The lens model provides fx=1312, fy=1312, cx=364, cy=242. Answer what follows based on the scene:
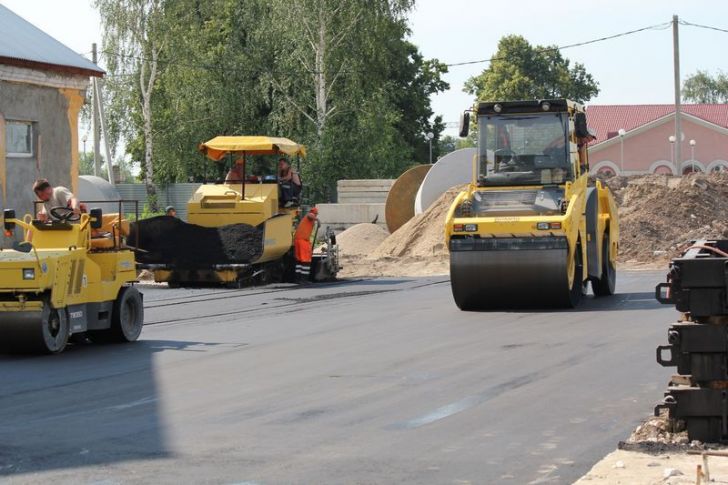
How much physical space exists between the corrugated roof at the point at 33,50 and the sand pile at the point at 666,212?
12976 mm

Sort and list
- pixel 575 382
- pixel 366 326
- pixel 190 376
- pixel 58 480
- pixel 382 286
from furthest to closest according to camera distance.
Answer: pixel 382 286, pixel 366 326, pixel 190 376, pixel 575 382, pixel 58 480

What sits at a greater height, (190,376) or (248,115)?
(248,115)

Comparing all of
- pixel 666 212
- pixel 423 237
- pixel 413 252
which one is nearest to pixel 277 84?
pixel 423 237

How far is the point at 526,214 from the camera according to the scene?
17.8m

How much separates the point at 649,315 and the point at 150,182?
135ft

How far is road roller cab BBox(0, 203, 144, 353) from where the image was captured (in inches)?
516

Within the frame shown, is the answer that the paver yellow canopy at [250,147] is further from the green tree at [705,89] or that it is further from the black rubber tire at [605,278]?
the green tree at [705,89]

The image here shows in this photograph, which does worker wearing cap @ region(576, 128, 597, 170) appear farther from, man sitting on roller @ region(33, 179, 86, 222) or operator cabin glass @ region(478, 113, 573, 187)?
man sitting on roller @ region(33, 179, 86, 222)

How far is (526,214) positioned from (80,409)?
29.9 ft

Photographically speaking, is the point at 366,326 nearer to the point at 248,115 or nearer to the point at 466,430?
the point at 466,430

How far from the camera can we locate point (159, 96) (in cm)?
5694

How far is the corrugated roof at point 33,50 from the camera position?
25.2 meters

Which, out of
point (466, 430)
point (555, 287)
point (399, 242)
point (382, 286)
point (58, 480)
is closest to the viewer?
point (58, 480)

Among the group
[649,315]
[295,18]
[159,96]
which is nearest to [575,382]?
[649,315]
